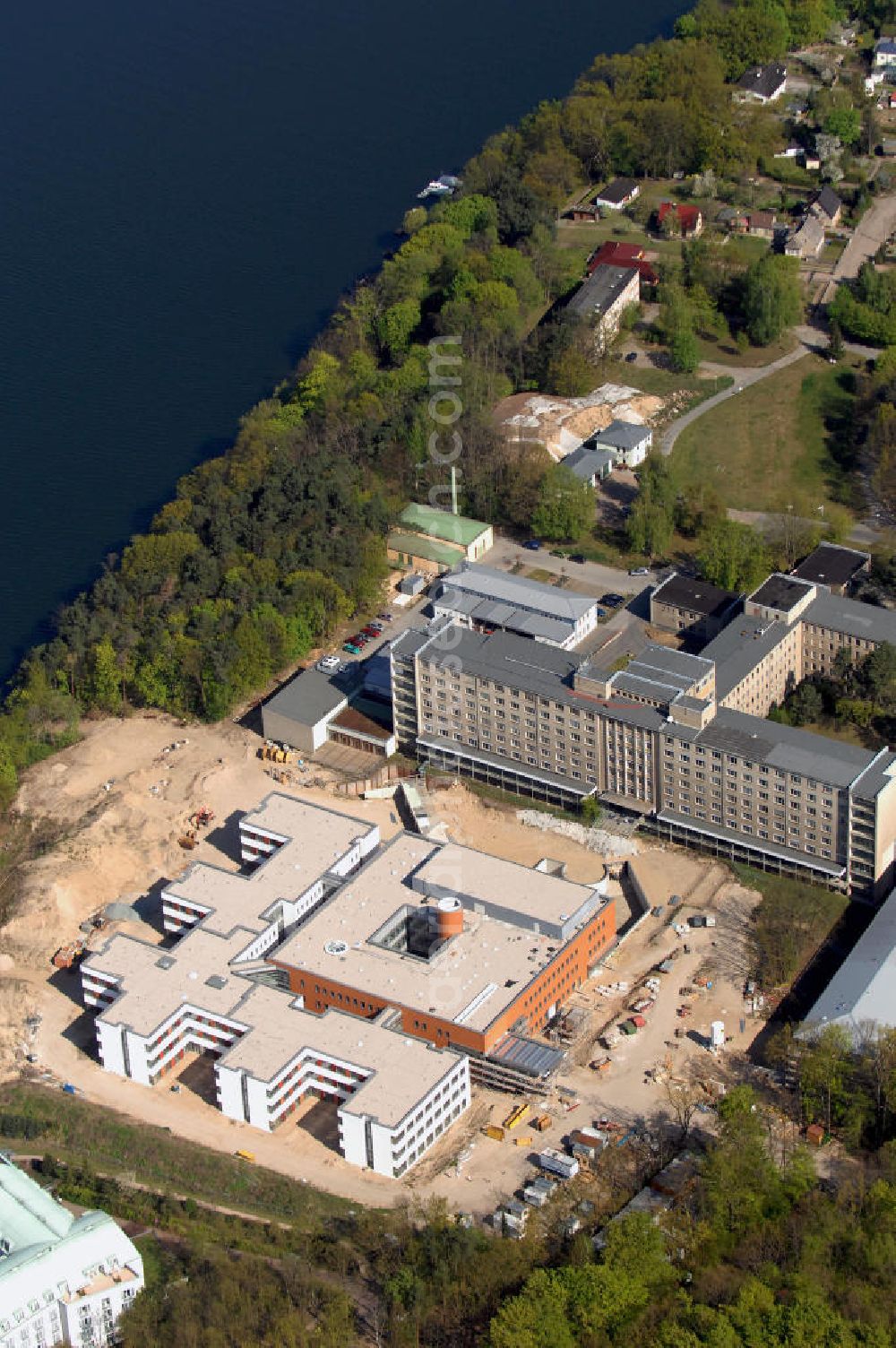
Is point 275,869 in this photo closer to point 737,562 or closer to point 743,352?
point 737,562

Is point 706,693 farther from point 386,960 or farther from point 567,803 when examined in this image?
point 386,960

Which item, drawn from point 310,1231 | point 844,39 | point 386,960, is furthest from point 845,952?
point 844,39

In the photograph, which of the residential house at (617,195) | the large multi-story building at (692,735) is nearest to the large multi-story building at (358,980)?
the large multi-story building at (692,735)

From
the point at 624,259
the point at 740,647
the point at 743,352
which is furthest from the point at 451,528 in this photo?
the point at 624,259

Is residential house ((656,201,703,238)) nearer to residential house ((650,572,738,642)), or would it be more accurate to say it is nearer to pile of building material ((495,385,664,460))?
pile of building material ((495,385,664,460))

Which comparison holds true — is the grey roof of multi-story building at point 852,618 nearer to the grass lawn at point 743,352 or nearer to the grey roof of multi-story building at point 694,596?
the grey roof of multi-story building at point 694,596
